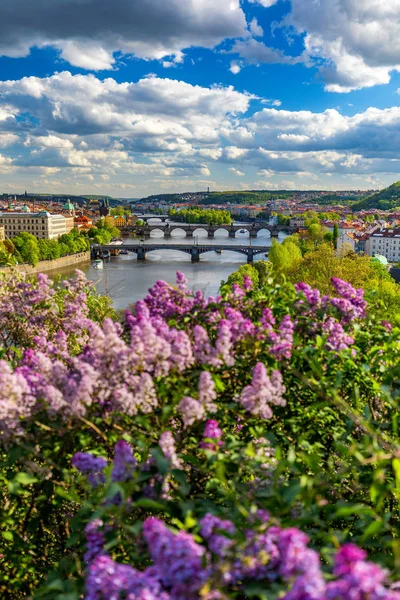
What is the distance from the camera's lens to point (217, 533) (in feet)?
5.73

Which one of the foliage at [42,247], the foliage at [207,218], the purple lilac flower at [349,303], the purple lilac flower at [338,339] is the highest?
the foliage at [207,218]

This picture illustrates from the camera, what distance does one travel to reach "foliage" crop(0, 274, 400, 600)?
5.24 ft

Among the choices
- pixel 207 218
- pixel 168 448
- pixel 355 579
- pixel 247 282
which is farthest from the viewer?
pixel 207 218

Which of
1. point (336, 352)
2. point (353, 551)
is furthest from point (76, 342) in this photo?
point (353, 551)

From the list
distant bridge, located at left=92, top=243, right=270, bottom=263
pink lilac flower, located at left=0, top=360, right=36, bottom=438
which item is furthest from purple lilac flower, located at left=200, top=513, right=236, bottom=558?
distant bridge, located at left=92, top=243, right=270, bottom=263

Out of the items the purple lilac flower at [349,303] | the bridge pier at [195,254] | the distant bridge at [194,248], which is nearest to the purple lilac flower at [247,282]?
the purple lilac flower at [349,303]

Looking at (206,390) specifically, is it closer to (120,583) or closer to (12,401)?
(12,401)

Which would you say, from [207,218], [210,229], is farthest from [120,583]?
[207,218]

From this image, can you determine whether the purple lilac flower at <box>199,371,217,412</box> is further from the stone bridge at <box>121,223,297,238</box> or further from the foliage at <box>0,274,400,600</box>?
the stone bridge at <box>121,223,297,238</box>

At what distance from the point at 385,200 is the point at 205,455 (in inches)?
6925

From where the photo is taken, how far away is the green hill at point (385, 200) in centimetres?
16191

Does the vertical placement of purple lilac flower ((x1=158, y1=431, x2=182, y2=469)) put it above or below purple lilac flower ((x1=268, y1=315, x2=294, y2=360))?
below

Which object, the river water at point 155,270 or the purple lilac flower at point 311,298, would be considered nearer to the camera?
the purple lilac flower at point 311,298

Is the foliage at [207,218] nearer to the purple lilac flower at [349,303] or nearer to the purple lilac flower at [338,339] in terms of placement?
the purple lilac flower at [349,303]
